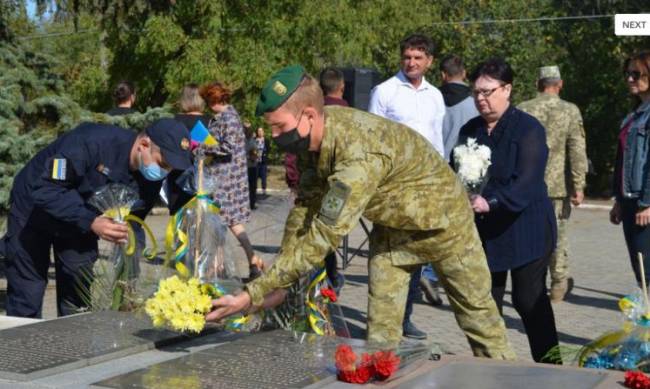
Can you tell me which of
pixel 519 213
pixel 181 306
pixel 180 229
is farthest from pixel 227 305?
pixel 519 213

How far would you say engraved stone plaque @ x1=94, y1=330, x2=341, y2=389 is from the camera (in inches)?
151

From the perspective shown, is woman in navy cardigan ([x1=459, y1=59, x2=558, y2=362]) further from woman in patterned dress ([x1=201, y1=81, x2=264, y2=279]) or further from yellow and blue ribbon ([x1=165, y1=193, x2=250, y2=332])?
woman in patterned dress ([x1=201, y1=81, x2=264, y2=279])

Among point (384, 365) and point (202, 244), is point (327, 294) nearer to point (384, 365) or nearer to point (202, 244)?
point (202, 244)

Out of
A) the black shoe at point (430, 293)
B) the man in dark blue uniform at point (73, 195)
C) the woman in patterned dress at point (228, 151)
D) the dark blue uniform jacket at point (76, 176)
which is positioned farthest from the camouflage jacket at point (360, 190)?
the woman in patterned dress at point (228, 151)

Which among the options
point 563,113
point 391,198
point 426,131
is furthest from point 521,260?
point 563,113

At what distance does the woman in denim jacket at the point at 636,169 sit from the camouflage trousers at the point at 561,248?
173cm

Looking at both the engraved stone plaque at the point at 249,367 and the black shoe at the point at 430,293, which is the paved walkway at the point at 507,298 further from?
the engraved stone plaque at the point at 249,367

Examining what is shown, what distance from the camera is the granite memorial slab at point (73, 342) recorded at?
4.10 m

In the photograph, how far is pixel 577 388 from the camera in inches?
149

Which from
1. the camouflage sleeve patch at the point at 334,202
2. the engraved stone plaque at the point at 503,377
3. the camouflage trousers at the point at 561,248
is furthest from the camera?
the camouflage trousers at the point at 561,248

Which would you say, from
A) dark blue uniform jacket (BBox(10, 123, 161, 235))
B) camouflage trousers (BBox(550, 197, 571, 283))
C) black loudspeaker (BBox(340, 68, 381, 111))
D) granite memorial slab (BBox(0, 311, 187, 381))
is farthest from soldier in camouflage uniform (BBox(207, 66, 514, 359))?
black loudspeaker (BBox(340, 68, 381, 111))

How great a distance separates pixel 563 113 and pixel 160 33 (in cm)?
1374

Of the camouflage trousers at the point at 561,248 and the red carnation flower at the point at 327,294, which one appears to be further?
the camouflage trousers at the point at 561,248

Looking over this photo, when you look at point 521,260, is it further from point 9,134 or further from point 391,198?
point 9,134
